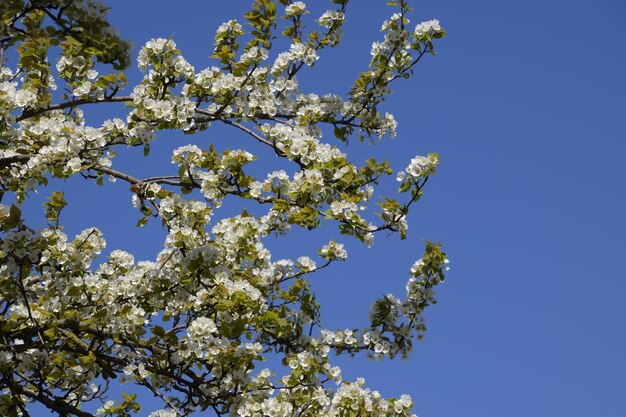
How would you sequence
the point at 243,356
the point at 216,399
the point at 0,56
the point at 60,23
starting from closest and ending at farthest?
the point at 60,23 → the point at 243,356 → the point at 216,399 → the point at 0,56

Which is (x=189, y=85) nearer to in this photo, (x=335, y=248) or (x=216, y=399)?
(x=335, y=248)

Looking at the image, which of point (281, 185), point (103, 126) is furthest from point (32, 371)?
point (281, 185)

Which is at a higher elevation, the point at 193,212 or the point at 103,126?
the point at 103,126

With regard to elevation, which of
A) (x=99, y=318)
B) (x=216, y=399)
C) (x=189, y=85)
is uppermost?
(x=189, y=85)

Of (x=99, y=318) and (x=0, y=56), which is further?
(x=0, y=56)

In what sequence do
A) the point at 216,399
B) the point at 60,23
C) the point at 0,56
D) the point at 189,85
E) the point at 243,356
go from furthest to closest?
the point at 0,56
the point at 189,85
the point at 216,399
the point at 243,356
the point at 60,23

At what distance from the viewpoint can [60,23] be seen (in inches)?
204

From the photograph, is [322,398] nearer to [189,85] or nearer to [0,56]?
[189,85]

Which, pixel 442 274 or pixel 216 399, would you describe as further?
pixel 442 274

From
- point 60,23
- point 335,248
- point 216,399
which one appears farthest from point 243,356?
point 60,23

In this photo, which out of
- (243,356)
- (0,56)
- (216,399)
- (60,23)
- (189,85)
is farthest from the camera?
(0,56)

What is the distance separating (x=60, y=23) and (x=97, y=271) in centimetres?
310

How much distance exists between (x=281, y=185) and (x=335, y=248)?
2.86 ft

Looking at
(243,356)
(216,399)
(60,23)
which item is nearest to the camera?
(60,23)
